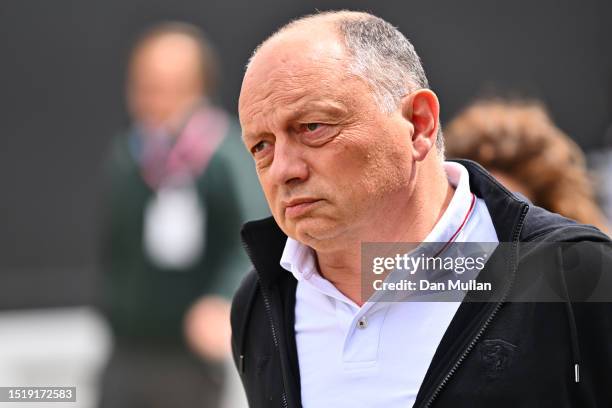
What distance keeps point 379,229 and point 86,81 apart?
5.78 metres

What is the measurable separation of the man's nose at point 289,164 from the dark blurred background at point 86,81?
5438 millimetres

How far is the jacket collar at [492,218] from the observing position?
250 cm

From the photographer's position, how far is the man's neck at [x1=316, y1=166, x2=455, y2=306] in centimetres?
254

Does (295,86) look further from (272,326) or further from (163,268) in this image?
(163,268)

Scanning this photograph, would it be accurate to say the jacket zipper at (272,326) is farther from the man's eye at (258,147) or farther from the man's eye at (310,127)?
the man's eye at (310,127)

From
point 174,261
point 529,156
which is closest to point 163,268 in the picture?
point 174,261

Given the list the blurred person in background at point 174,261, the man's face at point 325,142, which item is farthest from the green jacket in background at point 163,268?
the man's face at point 325,142

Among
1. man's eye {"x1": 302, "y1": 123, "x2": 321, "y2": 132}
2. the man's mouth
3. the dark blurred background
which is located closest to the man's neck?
the man's mouth

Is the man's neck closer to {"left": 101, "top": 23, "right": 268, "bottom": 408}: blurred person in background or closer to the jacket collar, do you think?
the jacket collar

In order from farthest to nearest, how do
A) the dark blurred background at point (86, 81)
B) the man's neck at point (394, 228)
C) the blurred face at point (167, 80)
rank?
1. the dark blurred background at point (86, 81)
2. the blurred face at point (167, 80)
3. the man's neck at point (394, 228)

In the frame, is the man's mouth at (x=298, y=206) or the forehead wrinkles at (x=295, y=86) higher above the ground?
the forehead wrinkles at (x=295, y=86)

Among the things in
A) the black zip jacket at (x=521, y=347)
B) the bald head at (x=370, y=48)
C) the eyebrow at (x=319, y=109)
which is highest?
the bald head at (x=370, y=48)

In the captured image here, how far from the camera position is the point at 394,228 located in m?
2.56

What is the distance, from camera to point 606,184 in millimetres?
6574
